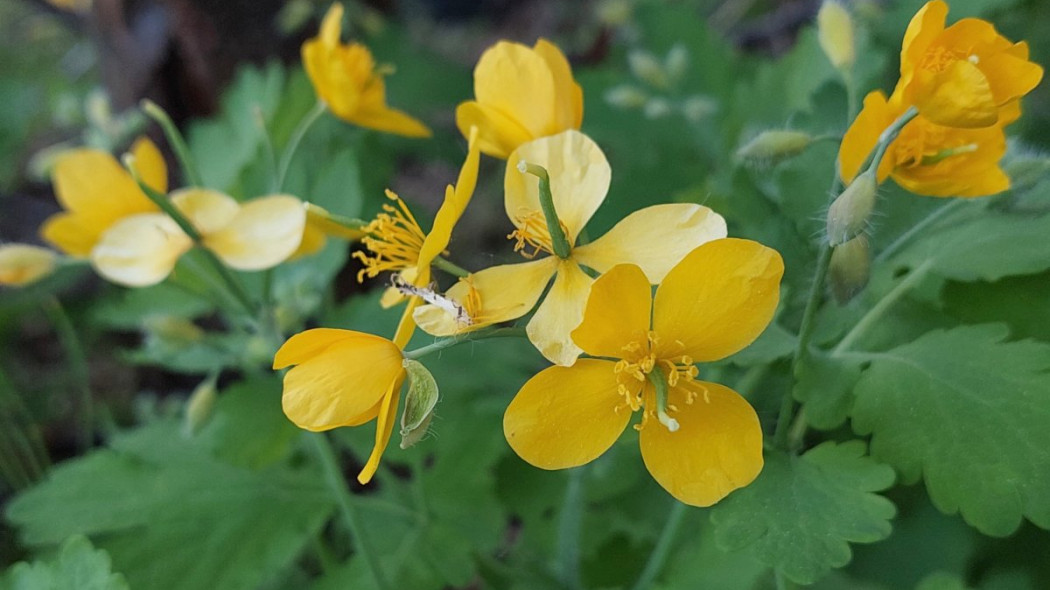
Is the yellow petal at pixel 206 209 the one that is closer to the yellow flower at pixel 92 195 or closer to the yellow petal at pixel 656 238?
the yellow flower at pixel 92 195

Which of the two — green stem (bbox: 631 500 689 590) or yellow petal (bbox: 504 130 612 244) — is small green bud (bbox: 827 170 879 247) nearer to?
yellow petal (bbox: 504 130 612 244)

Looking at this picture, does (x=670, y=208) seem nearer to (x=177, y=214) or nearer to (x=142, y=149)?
(x=177, y=214)

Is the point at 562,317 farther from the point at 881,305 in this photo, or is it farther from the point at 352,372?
the point at 881,305

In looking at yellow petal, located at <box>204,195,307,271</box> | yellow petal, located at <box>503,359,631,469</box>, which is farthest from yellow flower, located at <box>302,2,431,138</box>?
yellow petal, located at <box>503,359,631,469</box>

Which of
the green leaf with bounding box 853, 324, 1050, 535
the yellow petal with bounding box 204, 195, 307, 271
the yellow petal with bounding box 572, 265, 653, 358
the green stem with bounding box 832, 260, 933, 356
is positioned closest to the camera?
the yellow petal with bounding box 572, 265, 653, 358

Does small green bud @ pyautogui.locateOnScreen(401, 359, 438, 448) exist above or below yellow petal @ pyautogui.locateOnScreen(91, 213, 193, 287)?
above

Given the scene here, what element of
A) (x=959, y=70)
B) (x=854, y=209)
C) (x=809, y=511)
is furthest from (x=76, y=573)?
(x=959, y=70)

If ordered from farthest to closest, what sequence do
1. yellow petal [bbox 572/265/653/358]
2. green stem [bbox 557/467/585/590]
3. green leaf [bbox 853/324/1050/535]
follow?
green stem [bbox 557/467/585/590], green leaf [bbox 853/324/1050/535], yellow petal [bbox 572/265/653/358]
